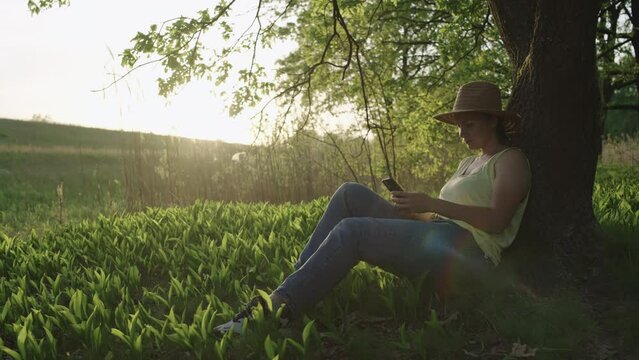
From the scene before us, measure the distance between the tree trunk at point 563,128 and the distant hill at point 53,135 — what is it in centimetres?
2465

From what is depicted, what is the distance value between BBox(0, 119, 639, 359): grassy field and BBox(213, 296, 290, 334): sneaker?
6cm

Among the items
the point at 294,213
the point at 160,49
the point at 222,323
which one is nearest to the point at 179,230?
the point at 294,213

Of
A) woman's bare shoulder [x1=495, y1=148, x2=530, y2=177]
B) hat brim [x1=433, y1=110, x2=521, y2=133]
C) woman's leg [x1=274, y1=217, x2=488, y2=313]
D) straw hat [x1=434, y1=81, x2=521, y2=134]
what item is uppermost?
straw hat [x1=434, y1=81, x2=521, y2=134]

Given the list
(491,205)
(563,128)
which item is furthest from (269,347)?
(563,128)

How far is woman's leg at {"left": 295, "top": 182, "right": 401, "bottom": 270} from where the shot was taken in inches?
152

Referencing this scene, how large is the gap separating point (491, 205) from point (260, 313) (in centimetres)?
154

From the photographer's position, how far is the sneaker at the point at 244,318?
10.6 feet

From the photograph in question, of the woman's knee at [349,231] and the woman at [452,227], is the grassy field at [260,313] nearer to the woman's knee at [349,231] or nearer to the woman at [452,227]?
the woman at [452,227]

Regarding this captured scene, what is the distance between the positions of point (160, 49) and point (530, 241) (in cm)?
374

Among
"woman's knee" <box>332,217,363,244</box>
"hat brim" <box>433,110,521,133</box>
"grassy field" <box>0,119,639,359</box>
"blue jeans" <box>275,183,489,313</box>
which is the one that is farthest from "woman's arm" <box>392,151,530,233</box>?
"grassy field" <box>0,119,639,359</box>

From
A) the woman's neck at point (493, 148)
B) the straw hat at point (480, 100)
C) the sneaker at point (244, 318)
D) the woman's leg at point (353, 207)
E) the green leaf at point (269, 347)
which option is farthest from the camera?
the woman's leg at point (353, 207)

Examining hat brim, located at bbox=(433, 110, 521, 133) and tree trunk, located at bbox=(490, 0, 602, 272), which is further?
tree trunk, located at bbox=(490, 0, 602, 272)

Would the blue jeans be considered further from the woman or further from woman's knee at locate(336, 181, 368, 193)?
woman's knee at locate(336, 181, 368, 193)

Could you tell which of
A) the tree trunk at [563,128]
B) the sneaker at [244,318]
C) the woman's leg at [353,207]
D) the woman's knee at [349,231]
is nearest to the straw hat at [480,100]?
the tree trunk at [563,128]
